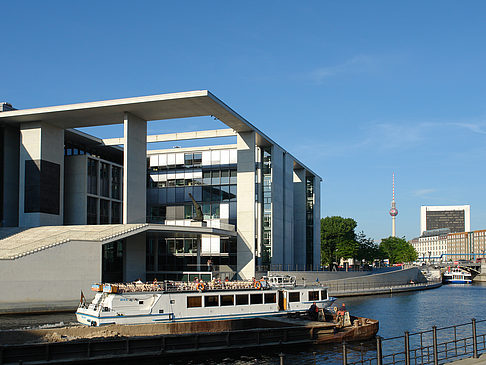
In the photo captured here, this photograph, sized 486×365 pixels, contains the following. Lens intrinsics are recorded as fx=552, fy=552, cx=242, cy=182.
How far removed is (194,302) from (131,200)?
88.5 ft

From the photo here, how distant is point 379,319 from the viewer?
49.4m

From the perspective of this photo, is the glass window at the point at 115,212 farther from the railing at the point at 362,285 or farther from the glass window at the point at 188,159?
the railing at the point at 362,285

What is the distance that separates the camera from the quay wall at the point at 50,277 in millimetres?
47562

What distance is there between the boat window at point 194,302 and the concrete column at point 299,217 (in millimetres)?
59132

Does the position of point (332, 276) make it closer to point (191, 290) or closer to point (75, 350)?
point (191, 290)

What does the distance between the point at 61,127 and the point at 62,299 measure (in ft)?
82.5

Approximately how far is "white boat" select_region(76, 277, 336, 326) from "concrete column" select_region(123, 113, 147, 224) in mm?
22323

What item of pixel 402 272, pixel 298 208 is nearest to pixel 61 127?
pixel 298 208

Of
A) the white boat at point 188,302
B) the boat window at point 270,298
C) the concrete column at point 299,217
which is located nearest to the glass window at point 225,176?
the concrete column at point 299,217

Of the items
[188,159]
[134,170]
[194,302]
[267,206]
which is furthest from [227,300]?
[188,159]

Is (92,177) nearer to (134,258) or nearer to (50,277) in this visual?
(134,258)

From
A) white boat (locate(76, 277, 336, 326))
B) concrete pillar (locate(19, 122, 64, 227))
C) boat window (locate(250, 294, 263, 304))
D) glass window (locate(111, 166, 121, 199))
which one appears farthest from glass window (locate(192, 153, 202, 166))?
boat window (locate(250, 294, 263, 304))

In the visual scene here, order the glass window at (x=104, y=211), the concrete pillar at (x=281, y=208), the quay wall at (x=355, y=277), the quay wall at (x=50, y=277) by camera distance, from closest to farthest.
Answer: the quay wall at (x=50, y=277)
the quay wall at (x=355, y=277)
the glass window at (x=104, y=211)
the concrete pillar at (x=281, y=208)

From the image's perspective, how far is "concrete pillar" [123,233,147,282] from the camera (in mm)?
59062
